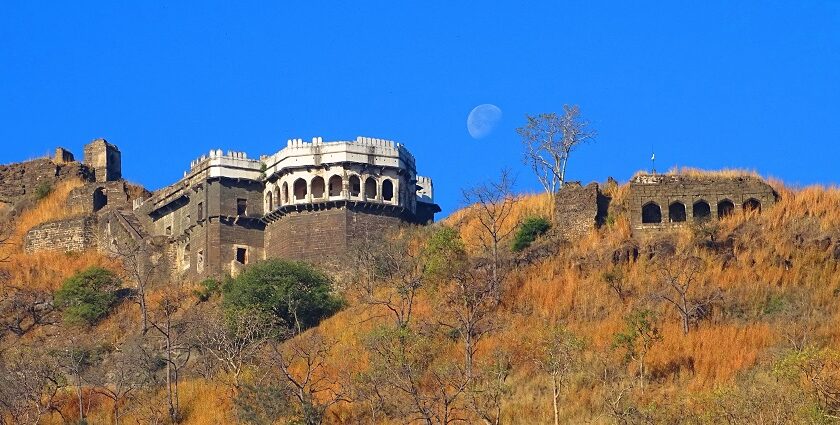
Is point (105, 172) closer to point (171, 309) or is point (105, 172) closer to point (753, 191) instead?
point (171, 309)

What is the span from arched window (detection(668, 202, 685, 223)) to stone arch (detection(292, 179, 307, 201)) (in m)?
13.3

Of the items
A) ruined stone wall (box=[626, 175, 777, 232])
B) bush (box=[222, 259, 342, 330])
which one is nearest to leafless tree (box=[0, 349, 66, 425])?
bush (box=[222, 259, 342, 330])

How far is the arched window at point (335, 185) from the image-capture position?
59.0 meters

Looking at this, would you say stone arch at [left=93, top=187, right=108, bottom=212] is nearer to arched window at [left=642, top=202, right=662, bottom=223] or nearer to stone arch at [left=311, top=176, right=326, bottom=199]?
stone arch at [left=311, top=176, right=326, bottom=199]

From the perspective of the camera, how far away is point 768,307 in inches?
1893

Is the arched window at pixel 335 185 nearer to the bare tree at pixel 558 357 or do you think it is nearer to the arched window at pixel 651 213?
the arched window at pixel 651 213

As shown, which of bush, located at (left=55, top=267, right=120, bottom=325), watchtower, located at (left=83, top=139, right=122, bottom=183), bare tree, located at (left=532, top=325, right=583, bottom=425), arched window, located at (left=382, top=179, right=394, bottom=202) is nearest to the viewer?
bare tree, located at (left=532, top=325, right=583, bottom=425)

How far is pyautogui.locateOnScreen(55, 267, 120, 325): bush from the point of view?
57.5 m

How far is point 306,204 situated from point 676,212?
511 inches

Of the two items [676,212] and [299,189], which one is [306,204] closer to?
[299,189]

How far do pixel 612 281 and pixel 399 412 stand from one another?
10.1 metres

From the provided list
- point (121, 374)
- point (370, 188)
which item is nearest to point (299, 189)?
point (370, 188)

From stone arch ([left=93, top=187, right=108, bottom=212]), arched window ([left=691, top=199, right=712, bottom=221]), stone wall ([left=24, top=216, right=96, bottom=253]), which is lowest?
arched window ([left=691, top=199, right=712, bottom=221])

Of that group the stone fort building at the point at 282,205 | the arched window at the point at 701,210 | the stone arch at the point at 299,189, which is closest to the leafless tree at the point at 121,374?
the stone fort building at the point at 282,205
